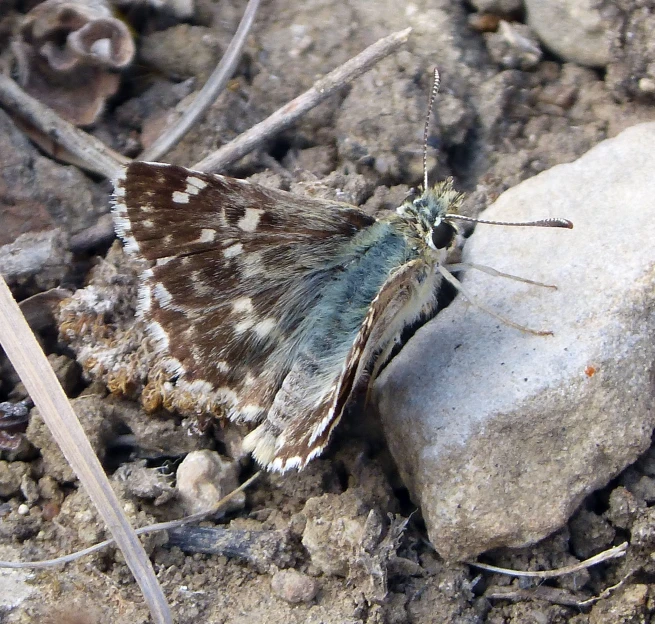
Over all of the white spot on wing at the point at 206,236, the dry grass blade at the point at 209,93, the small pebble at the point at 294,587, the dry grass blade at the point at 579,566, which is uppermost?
the dry grass blade at the point at 209,93

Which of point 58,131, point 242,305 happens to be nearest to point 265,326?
point 242,305

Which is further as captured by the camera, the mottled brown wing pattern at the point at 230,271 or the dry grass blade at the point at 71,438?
the mottled brown wing pattern at the point at 230,271

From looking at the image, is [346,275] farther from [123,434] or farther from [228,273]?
[123,434]

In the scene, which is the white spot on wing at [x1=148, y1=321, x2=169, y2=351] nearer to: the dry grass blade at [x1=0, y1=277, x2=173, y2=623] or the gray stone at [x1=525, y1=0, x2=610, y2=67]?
the dry grass blade at [x1=0, y1=277, x2=173, y2=623]

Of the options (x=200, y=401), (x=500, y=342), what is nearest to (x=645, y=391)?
(x=500, y=342)

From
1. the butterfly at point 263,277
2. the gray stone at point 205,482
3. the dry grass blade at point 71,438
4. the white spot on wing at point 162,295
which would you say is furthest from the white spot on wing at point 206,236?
the gray stone at point 205,482

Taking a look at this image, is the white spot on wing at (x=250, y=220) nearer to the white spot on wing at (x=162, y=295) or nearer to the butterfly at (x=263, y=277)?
the butterfly at (x=263, y=277)
